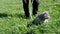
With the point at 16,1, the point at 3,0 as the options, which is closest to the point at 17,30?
the point at 16,1

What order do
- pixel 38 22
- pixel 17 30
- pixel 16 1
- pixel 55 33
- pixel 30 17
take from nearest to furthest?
pixel 55 33, pixel 17 30, pixel 38 22, pixel 30 17, pixel 16 1

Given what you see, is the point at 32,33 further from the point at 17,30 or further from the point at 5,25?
the point at 5,25

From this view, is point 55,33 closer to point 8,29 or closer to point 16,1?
point 8,29

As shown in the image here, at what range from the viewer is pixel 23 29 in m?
7.04

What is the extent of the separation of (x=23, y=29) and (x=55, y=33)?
1.05 m

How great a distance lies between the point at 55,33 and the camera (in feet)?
20.9

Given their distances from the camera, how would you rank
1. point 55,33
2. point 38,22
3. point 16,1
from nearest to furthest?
1. point 55,33
2. point 38,22
3. point 16,1

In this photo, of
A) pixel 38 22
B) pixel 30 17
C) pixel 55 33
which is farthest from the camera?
pixel 30 17

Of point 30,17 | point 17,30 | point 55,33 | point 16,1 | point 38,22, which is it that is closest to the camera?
point 55,33

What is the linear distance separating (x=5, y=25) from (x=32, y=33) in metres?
1.53

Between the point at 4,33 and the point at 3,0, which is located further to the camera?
the point at 3,0

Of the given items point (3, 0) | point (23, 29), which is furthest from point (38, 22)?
point (3, 0)

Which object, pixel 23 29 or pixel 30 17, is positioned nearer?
pixel 23 29

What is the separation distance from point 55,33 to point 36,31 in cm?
49
